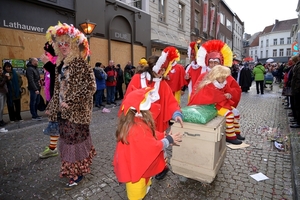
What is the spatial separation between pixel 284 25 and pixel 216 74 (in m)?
66.0

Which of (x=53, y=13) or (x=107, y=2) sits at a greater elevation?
(x=107, y=2)

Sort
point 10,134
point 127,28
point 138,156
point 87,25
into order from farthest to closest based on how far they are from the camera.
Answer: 1. point 127,28
2. point 87,25
3. point 10,134
4. point 138,156

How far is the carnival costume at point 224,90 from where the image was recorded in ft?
11.1

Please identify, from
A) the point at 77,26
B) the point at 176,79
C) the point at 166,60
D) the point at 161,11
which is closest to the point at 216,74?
the point at 166,60

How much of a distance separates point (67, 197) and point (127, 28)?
11782 mm

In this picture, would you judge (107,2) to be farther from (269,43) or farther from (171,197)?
(269,43)

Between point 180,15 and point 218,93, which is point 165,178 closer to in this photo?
point 218,93

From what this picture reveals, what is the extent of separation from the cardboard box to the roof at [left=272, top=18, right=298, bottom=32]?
6518cm

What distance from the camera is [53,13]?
28.5ft

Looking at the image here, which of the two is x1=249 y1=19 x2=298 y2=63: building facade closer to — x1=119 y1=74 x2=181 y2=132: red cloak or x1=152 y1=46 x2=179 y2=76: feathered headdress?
x1=152 y1=46 x2=179 y2=76: feathered headdress

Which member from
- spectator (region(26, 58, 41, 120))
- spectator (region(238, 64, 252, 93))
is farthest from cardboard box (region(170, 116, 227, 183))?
spectator (region(238, 64, 252, 93))

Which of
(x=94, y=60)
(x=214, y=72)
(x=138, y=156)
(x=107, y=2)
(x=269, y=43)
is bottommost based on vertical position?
(x=138, y=156)

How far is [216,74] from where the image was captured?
3354 mm

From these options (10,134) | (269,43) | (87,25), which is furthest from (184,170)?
(269,43)
